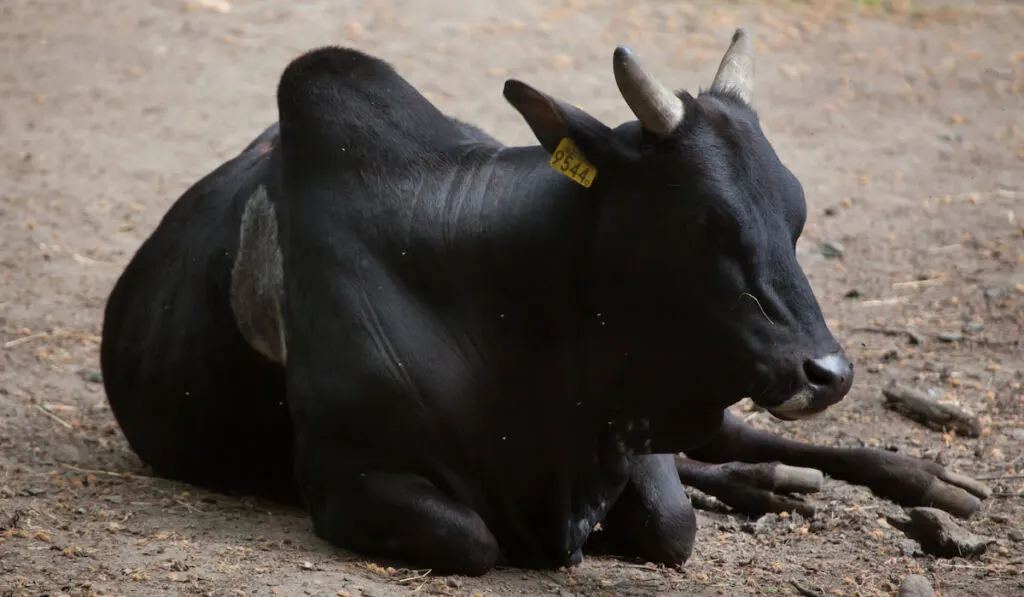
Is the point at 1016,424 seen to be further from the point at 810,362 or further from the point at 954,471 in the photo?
the point at 810,362

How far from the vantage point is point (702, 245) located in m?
3.89

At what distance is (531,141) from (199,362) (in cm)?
492

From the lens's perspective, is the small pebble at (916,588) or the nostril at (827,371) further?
the small pebble at (916,588)

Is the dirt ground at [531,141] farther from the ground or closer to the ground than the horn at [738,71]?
closer to the ground

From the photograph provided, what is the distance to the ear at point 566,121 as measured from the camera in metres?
3.96

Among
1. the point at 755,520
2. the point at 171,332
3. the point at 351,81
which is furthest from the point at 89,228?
the point at 755,520

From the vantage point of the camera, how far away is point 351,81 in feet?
15.1

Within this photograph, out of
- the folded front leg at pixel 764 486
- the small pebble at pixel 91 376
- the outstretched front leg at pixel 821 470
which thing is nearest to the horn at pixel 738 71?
the outstretched front leg at pixel 821 470

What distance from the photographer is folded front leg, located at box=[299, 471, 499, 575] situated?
13.4 feet

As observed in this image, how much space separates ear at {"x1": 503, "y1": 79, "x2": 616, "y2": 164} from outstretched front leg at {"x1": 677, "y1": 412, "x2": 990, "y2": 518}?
131 centimetres

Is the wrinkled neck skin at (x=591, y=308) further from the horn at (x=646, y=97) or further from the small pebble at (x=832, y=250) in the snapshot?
the small pebble at (x=832, y=250)

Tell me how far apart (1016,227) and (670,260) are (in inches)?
193

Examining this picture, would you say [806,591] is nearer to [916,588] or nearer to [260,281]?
[916,588]

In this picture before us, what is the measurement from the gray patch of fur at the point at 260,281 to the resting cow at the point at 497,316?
1cm
